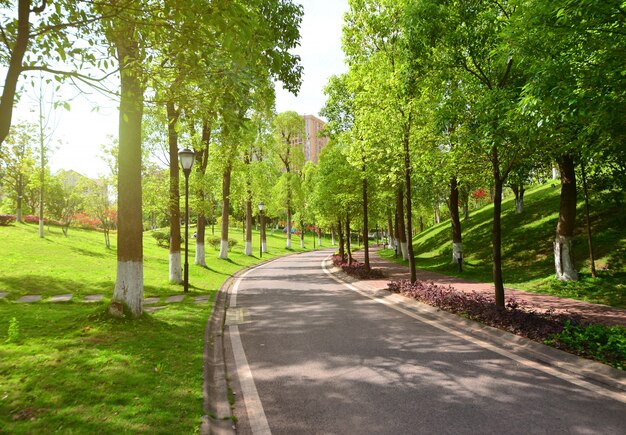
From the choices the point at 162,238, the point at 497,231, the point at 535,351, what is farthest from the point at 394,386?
the point at 162,238

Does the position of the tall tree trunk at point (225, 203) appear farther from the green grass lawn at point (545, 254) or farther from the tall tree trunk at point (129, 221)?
the tall tree trunk at point (129, 221)

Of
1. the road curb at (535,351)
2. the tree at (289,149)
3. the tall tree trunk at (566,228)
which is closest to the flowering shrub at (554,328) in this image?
the road curb at (535,351)

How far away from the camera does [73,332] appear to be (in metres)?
6.95

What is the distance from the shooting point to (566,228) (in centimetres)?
1341

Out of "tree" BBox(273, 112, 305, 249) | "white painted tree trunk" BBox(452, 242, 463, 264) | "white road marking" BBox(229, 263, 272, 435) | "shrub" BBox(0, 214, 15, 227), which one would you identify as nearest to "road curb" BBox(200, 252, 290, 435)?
"white road marking" BBox(229, 263, 272, 435)

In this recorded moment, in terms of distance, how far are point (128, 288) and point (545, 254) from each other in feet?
58.4

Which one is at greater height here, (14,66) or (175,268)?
(14,66)

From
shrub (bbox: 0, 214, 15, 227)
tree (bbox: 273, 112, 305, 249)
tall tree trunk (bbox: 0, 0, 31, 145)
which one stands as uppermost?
tree (bbox: 273, 112, 305, 249)

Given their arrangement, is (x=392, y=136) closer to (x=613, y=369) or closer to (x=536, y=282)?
(x=536, y=282)

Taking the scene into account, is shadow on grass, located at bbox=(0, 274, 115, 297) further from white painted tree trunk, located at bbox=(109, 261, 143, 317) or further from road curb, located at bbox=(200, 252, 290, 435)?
road curb, located at bbox=(200, 252, 290, 435)

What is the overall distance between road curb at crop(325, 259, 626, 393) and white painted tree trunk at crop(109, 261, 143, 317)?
23.6 ft

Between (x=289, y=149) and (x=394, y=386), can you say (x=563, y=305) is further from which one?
(x=289, y=149)

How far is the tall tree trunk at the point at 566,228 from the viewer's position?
43.1 feet

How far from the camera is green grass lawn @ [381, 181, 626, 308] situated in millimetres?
12235
